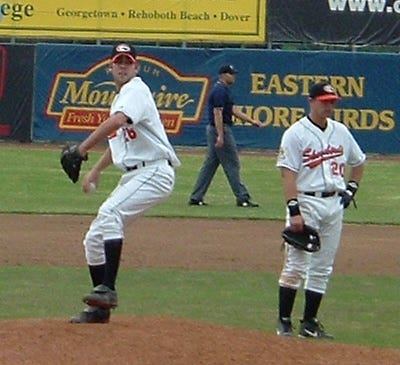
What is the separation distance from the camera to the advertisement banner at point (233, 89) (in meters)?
29.0

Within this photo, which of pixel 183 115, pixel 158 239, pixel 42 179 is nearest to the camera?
pixel 158 239

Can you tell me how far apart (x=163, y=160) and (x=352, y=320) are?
A: 2331 millimetres

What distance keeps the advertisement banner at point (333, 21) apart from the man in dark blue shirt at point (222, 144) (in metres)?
16.7

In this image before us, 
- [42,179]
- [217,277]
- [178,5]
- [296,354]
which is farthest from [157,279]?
[178,5]

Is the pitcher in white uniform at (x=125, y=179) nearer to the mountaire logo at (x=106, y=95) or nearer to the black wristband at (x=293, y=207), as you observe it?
the black wristband at (x=293, y=207)

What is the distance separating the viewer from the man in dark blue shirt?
17266mm

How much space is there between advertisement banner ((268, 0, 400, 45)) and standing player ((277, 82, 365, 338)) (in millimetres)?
25213

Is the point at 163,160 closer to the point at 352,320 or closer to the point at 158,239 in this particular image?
the point at 352,320

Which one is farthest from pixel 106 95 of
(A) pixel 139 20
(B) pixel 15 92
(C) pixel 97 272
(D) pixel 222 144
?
(C) pixel 97 272

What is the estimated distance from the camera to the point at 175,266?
12289 millimetres

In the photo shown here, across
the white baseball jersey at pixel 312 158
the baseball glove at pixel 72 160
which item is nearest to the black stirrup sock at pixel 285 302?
the white baseball jersey at pixel 312 158

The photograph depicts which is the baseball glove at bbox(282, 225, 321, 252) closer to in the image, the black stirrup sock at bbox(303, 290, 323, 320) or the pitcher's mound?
the black stirrup sock at bbox(303, 290, 323, 320)

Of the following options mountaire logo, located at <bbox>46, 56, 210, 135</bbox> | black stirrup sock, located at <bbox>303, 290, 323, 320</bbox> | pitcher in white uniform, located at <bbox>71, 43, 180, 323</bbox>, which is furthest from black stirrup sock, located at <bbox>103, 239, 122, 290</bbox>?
mountaire logo, located at <bbox>46, 56, 210, 135</bbox>

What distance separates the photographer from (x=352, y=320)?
9.71 meters
